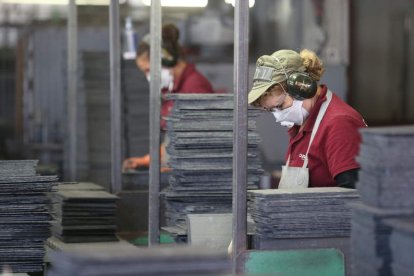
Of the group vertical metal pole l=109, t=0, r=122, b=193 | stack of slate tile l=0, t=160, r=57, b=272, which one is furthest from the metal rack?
stack of slate tile l=0, t=160, r=57, b=272

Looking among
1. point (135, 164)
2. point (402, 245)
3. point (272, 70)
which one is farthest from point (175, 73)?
point (402, 245)

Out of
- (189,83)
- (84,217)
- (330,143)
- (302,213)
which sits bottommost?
(84,217)

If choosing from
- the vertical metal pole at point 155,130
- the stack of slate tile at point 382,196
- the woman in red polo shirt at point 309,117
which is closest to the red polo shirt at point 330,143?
the woman in red polo shirt at point 309,117

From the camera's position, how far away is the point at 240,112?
14.0ft

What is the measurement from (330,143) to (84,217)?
1.91 meters

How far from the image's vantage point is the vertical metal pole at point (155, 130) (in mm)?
5684

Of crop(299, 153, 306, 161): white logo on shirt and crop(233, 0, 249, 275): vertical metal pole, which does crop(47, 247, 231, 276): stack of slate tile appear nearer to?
crop(233, 0, 249, 275): vertical metal pole

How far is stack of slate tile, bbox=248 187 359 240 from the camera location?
14.2 feet

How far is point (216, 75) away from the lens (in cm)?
1273

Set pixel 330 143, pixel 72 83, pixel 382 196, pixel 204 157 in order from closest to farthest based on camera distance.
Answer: pixel 382 196
pixel 330 143
pixel 204 157
pixel 72 83

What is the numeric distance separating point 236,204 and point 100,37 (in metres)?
9.04

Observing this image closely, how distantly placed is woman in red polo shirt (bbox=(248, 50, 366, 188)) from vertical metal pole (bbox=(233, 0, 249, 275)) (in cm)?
55

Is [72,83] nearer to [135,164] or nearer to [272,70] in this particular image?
[135,164]

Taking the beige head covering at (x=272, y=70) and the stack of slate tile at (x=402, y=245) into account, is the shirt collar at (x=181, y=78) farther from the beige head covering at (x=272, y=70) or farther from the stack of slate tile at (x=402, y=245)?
the stack of slate tile at (x=402, y=245)
